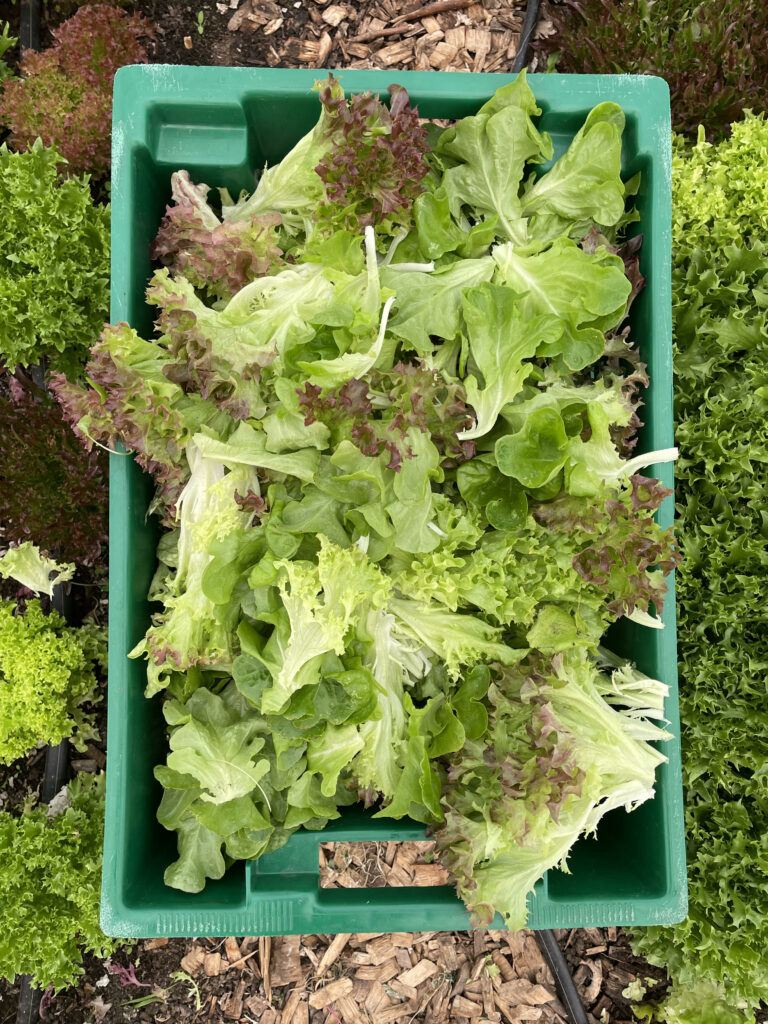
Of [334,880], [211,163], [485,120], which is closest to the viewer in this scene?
[485,120]

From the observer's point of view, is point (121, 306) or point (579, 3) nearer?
point (121, 306)

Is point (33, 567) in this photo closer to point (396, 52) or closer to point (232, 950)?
point (232, 950)

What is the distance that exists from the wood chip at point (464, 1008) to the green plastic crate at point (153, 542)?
860 mm

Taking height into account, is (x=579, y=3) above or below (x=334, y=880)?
above

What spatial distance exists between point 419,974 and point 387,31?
109 inches

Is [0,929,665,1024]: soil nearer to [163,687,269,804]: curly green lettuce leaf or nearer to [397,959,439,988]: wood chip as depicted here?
[397,959,439,988]: wood chip

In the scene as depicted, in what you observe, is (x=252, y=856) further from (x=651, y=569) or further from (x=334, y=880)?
(x=651, y=569)

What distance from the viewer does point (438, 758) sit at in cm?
167

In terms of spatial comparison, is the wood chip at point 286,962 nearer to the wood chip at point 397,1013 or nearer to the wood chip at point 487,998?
the wood chip at point 397,1013

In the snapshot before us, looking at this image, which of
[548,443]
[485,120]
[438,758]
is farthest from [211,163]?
[438,758]

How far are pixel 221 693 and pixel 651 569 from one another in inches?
36.3

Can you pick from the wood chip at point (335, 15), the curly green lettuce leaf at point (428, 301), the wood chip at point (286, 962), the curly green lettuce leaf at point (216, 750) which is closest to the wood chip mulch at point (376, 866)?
the curly green lettuce leaf at point (216, 750)

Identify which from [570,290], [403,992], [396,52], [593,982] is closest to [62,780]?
[403,992]

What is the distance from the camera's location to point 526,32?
2170 millimetres
